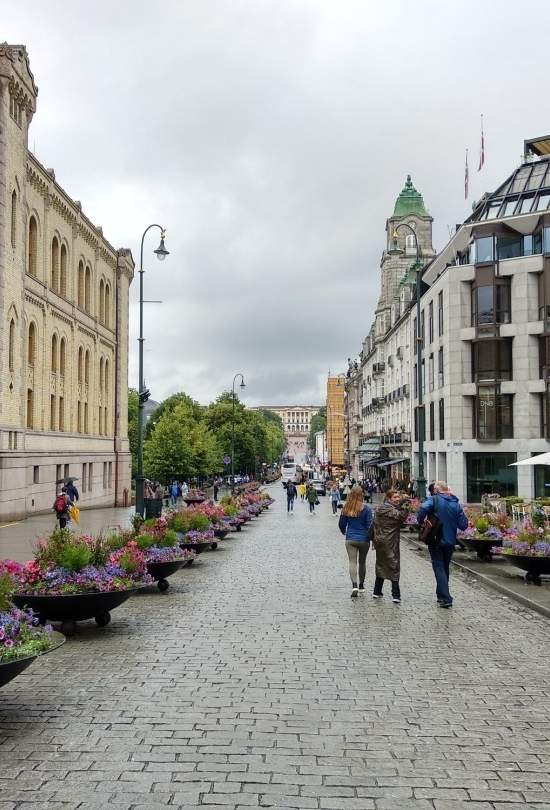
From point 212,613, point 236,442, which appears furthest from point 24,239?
point 236,442

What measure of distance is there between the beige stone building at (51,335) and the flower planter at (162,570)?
53.7 ft

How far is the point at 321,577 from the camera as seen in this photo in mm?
15094

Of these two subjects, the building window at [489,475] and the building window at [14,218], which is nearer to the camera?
the building window at [14,218]

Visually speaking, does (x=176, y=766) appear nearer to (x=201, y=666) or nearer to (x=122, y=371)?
(x=201, y=666)

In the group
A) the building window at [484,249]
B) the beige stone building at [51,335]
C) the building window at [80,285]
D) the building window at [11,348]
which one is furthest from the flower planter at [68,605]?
the building window at [484,249]

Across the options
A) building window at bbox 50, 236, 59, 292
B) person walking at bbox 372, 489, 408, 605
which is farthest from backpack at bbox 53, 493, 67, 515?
building window at bbox 50, 236, 59, 292

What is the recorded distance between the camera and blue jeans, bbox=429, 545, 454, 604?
11.2 meters

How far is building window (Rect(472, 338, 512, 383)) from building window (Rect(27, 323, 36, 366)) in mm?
24023

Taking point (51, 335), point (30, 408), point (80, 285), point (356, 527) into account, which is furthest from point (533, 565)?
point (80, 285)

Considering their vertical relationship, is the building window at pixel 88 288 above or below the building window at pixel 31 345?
above

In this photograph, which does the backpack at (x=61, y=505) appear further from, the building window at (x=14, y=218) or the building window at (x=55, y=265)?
the building window at (x=55, y=265)

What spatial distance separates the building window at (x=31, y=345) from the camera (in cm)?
3441

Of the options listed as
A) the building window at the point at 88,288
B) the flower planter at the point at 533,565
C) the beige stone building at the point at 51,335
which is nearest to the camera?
the flower planter at the point at 533,565

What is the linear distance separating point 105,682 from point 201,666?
1.02m
